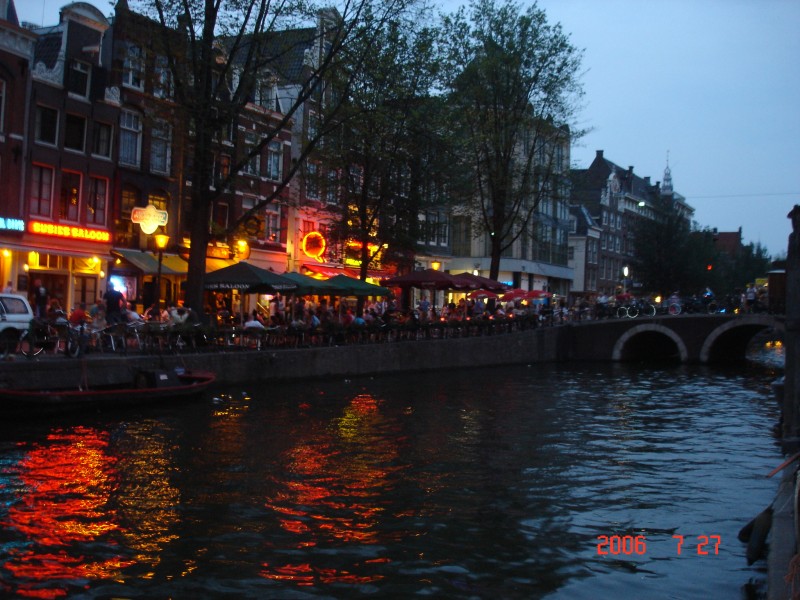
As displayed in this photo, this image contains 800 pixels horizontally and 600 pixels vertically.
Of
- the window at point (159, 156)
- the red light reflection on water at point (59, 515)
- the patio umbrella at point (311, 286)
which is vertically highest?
the window at point (159, 156)

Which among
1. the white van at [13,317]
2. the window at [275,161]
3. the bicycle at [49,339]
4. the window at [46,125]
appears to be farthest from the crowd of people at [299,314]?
the window at [275,161]

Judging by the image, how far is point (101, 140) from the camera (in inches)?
1404

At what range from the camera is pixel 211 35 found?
26125 millimetres

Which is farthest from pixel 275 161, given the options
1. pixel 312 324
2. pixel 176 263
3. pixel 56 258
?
pixel 312 324

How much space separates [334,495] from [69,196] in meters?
24.9

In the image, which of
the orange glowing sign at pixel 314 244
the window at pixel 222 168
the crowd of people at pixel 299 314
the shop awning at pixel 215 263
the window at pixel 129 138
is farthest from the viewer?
the orange glowing sign at pixel 314 244

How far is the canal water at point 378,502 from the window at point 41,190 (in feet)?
47.1

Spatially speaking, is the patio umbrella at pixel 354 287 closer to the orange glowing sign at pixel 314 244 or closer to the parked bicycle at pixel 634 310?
the orange glowing sign at pixel 314 244

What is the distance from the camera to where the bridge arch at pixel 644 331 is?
4556 cm

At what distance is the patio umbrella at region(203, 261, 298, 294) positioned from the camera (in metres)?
28.5

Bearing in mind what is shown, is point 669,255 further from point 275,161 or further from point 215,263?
point 215,263

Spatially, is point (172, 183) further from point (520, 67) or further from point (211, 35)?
point (520, 67)

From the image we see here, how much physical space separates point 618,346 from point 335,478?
114ft

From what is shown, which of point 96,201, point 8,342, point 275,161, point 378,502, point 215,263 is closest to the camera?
point 378,502
